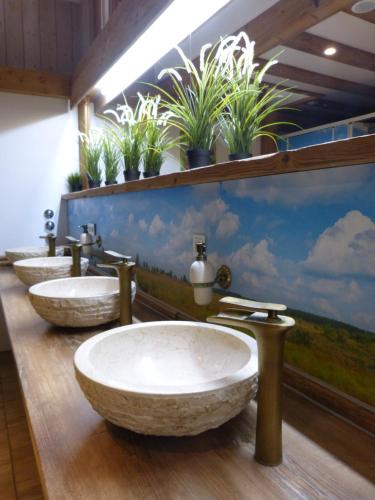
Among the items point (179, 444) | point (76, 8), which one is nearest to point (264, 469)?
point (179, 444)

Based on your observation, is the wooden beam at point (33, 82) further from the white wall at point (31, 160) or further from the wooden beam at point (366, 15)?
the wooden beam at point (366, 15)

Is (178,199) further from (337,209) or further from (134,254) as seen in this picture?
(337,209)

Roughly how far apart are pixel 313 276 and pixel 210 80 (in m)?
0.65

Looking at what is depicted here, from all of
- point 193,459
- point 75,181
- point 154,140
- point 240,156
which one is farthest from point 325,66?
point 193,459

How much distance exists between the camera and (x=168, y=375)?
31.6 inches

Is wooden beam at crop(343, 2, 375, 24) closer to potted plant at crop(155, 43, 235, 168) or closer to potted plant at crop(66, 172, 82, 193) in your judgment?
potted plant at crop(155, 43, 235, 168)

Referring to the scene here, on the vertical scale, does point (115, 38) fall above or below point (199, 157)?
above

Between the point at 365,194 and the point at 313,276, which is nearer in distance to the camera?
the point at 365,194

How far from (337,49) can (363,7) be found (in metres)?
0.37

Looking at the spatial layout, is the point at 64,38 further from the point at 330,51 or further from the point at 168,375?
the point at 168,375

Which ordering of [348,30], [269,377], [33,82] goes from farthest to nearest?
[33,82]
[348,30]
[269,377]

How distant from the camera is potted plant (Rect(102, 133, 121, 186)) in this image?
2.08 m

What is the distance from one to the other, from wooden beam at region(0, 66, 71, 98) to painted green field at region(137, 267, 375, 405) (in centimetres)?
255

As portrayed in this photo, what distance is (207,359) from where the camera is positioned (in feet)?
2.58
